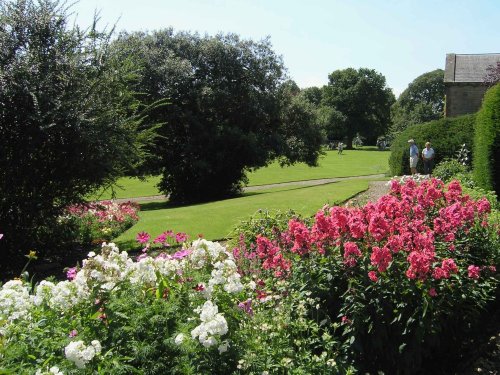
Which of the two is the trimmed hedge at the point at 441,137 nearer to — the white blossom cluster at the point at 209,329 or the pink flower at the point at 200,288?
the pink flower at the point at 200,288

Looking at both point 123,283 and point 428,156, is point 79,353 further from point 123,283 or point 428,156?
point 428,156

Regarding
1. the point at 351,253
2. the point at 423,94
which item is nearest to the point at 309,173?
the point at 351,253

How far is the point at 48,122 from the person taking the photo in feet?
Answer: 29.3

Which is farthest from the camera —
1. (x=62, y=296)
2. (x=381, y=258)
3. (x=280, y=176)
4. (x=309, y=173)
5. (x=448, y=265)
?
(x=309, y=173)

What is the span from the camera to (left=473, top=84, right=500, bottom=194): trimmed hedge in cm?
1363

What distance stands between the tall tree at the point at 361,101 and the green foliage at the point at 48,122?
6447 cm

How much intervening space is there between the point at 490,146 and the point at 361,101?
61.4 metres

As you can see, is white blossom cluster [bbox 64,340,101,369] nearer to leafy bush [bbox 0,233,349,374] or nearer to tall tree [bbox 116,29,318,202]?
leafy bush [bbox 0,233,349,374]

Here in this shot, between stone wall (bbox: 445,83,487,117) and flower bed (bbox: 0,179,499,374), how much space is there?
34887 millimetres

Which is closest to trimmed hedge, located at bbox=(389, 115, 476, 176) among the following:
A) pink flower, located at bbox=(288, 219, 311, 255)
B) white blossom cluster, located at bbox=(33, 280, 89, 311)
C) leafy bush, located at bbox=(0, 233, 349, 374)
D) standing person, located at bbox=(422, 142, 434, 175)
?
standing person, located at bbox=(422, 142, 434, 175)

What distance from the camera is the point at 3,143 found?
9016 millimetres

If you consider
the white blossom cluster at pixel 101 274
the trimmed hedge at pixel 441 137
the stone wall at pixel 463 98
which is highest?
the stone wall at pixel 463 98

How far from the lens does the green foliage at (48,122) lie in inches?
353

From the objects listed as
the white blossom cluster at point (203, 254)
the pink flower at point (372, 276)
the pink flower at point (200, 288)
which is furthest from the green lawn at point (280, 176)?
the pink flower at point (200, 288)
